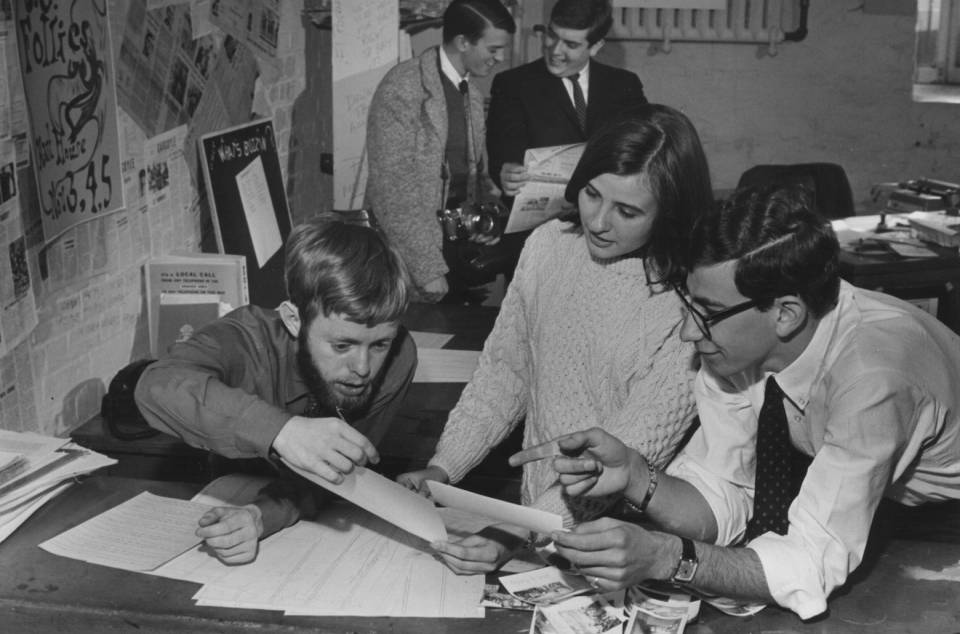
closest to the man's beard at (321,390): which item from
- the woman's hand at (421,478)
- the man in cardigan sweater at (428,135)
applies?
the woman's hand at (421,478)

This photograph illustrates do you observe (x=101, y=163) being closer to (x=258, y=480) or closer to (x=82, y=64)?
(x=82, y=64)

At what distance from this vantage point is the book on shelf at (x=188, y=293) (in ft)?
10.5

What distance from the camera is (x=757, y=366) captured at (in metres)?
2.10

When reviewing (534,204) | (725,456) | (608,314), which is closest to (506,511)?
(725,456)

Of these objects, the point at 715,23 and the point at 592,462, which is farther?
the point at 715,23

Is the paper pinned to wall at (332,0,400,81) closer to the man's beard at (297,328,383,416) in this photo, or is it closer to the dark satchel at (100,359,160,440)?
the dark satchel at (100,359,160,440)

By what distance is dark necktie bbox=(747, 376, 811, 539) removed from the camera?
2.12 meters

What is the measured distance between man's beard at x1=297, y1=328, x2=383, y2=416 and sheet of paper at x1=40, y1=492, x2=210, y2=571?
308 millimetres

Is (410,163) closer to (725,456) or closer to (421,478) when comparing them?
(421,478)

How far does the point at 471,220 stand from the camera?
4.33m

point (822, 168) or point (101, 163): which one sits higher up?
point (101, 163)

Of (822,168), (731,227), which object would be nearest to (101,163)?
(731,227)

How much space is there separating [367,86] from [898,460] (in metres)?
3.47

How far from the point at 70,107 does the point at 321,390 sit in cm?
106
